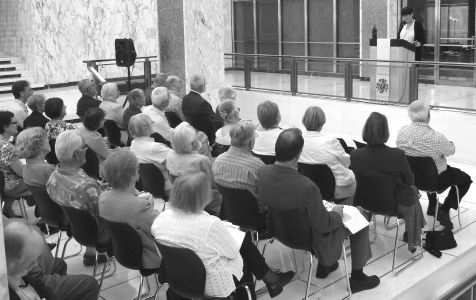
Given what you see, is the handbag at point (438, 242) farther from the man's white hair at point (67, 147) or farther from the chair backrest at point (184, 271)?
the man's white hair at point (67, 147)

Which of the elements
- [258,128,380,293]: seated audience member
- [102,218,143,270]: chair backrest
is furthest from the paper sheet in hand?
[102,218,143,270]: chair backrest

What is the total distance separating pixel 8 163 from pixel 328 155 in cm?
300

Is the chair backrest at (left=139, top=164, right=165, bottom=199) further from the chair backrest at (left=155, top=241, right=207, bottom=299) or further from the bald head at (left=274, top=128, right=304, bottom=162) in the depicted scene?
the chair backrest at (left=155, top=241, right=207, bottom=299)

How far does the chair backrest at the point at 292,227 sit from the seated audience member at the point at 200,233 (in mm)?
630

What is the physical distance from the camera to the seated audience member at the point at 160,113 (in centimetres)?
696

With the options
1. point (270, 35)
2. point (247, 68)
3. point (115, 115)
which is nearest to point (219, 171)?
point (115, 115)

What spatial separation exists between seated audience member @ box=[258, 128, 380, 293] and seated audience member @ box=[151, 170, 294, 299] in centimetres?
68

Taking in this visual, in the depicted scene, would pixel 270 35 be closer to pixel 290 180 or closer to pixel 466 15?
pixel 466 15

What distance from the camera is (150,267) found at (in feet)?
12.9

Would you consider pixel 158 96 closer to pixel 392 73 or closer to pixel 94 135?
pixel 94 135

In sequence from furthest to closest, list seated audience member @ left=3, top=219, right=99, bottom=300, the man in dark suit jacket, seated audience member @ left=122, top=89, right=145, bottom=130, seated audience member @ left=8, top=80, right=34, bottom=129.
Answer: the man in dark suit jacket → seated audience member @ left=8, top=80, right=34, bottom=129 → seated audience member @ left=122, top=89, right=145, bottom=130 → seated audience member @ left=3, top=219, right=99, bottom=300

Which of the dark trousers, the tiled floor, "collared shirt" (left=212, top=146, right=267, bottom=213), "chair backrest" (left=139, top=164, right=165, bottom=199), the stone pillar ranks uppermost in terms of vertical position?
the stone pillar

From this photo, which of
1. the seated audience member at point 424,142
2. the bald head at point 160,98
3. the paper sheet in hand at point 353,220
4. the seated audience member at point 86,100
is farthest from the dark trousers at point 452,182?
the seated audience member at point 86,100

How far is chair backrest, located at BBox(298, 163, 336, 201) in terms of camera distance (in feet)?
16.4
